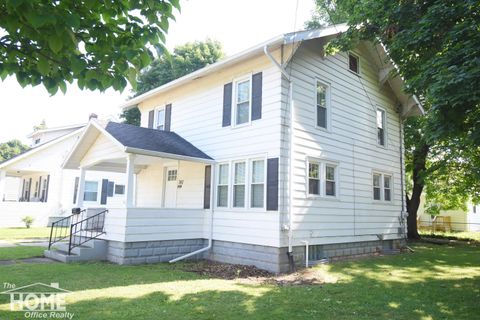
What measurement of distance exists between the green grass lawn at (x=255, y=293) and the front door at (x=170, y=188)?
368cm

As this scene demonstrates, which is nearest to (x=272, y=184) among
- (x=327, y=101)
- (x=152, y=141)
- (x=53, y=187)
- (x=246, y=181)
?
(x=246, y=181)

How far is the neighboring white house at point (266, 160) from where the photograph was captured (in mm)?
10125

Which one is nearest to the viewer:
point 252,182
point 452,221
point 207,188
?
point 252,182

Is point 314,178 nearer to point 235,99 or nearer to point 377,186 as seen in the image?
point 235,99

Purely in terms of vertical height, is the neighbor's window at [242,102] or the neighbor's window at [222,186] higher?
the neighbor's window at [242,102]

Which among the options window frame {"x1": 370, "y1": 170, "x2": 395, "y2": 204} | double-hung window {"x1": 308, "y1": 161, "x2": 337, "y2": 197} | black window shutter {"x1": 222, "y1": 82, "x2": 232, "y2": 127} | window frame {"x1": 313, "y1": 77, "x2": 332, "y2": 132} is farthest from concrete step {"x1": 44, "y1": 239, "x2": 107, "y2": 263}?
window frame {"x1": 370, "y1": 170, "x2": 395, "y2": 204}

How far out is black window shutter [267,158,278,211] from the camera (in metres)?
9.85

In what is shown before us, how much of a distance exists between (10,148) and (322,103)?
75.6 metres

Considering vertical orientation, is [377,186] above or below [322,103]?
below

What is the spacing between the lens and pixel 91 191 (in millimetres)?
22906

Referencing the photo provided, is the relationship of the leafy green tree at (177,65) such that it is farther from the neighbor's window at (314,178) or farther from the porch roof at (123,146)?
the neighbor's window at (314,178)

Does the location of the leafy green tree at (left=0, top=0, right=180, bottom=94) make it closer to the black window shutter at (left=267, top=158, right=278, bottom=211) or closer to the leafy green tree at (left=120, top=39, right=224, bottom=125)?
the black window shutter at (left=267, top=158, right=278, bottom=211)

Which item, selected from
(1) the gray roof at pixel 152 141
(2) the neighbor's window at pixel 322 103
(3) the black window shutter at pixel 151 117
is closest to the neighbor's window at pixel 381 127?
(2) the neighbor's window at pixel 322 103

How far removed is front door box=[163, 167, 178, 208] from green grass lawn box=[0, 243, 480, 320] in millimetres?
3681
